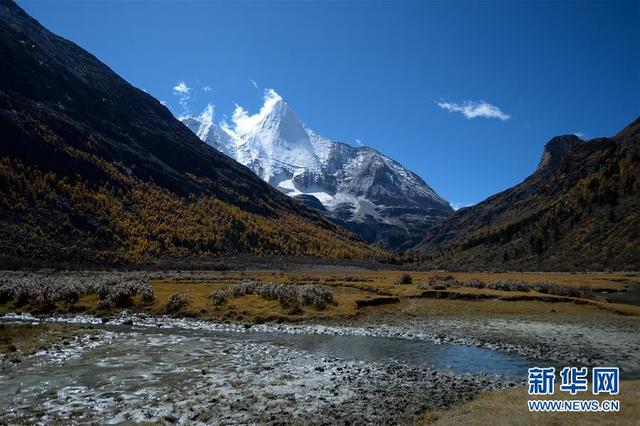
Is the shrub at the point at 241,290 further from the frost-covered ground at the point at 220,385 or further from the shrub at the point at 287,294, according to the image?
the frost-covered ground at the point at 220,385

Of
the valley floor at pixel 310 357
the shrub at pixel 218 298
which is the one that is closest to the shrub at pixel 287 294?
the shrub at pixel 218 298

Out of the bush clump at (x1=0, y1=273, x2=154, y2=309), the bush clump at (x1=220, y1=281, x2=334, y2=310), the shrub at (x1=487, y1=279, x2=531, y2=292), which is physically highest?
the shrub at (x1=487, y1=279, x2=531, y2=292)

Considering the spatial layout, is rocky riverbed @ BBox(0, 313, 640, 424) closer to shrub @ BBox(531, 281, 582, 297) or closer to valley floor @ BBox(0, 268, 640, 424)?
valley floor @ BBox(0, 268, 640, 424)

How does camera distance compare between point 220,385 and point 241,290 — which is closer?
point 220,385

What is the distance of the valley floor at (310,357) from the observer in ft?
65.2

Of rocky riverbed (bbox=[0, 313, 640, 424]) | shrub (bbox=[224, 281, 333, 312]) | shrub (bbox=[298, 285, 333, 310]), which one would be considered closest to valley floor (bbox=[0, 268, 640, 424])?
rocky riverbed (bbox=[0, 313, 640, 424])

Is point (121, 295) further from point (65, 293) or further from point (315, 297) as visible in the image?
point (315, 297)

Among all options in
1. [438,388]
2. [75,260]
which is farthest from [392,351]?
[75,260]

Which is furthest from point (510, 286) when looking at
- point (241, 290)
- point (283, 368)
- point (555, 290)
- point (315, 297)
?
point (283, 368)

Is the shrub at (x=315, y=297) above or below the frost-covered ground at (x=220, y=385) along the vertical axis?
above

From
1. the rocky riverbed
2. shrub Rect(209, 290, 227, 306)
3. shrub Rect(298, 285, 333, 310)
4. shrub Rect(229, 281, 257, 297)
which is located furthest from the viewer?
shrub Rect(229, 281, 257, 297)

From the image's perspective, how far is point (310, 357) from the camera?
31359mm

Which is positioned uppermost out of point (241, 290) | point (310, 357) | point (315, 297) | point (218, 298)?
point (315, 297)

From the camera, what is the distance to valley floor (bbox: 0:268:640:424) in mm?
19875
